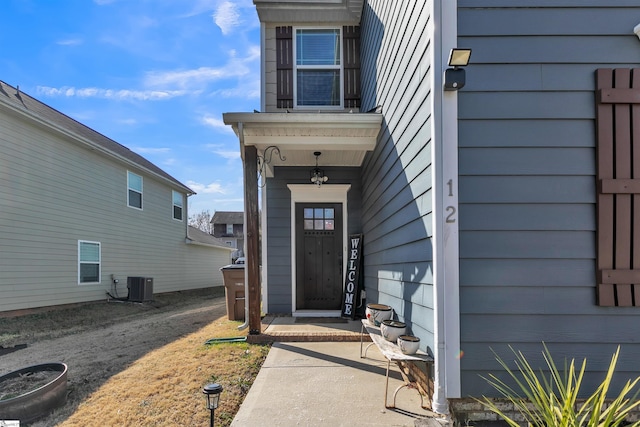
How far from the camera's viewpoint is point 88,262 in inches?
351

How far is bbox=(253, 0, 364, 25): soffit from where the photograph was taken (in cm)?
559

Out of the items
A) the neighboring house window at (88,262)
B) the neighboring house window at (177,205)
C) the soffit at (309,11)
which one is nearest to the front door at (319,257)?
the soffit at (309,11)

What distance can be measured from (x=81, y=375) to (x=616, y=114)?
16.7 feet

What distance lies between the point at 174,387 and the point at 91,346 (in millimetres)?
2881

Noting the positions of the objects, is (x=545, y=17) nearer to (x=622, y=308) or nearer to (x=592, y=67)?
(x=592, y=67)

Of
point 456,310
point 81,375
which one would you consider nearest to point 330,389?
point 456,310

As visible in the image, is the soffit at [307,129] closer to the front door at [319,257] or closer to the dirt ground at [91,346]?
the front door at [319,257]

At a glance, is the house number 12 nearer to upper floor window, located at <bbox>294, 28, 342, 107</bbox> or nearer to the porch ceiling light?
the porch ceiling light

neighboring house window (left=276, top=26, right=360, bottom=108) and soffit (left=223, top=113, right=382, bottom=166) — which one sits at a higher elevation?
neighboring house window (left=276, top=26, right=360, bottom=108)

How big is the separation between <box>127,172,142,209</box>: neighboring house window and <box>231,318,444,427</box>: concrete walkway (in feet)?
29.1

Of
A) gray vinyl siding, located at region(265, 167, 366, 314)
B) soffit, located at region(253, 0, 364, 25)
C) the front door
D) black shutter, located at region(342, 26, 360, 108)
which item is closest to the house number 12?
gray vinyl siding, located at region(265, 167, 366, 314)

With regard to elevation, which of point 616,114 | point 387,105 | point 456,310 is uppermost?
point 387,105

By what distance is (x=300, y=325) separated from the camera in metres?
4.88

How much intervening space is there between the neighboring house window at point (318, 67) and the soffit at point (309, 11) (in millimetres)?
159
